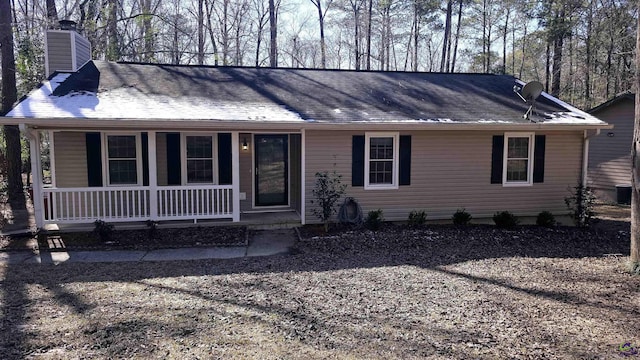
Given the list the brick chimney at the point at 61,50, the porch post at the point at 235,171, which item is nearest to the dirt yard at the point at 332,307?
the porch post at the point at 235,171

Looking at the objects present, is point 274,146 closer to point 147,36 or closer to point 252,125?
point 252,125

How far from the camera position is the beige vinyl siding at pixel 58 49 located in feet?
32.4

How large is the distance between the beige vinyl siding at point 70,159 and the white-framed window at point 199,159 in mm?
1939

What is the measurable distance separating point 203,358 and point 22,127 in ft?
19.9

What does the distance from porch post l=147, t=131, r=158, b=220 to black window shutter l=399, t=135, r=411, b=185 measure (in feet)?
16.5

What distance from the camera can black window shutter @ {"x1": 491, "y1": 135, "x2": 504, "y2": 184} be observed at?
970 cm

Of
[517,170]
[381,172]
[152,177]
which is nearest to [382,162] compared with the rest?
[381,172]

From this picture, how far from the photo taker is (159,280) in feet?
18.5

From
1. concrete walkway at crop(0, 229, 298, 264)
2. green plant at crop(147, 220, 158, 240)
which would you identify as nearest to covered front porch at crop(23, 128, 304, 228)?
green plant at crop(147, 220, 158, 240)

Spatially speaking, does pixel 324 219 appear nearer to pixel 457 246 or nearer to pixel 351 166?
pixel 351 166

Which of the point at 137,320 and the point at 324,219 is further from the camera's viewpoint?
the point at 324,219

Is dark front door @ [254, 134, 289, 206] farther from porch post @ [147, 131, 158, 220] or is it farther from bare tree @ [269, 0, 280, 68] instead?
bare tree @ [269, 0, 280, 68]

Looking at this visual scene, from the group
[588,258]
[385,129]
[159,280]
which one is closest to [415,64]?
[385,129]

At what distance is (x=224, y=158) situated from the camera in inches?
367
